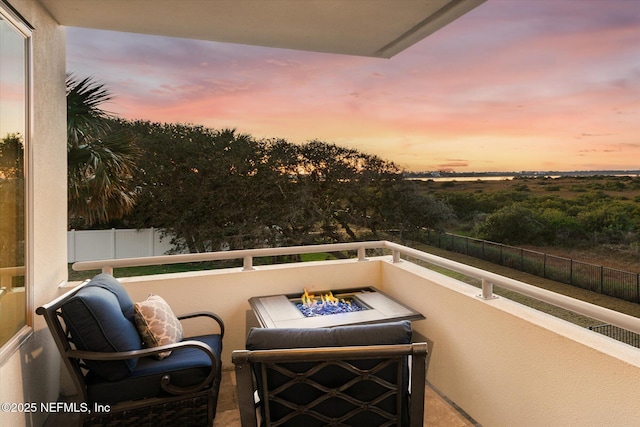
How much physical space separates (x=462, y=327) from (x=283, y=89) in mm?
5301

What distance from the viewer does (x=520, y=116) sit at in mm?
5836

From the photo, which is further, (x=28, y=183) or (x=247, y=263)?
(x=247, y=263)

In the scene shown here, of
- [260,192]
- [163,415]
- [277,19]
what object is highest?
[277,19]

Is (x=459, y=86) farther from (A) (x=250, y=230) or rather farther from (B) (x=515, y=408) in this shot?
(B) (x=515, y=408)

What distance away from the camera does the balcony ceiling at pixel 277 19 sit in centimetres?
236

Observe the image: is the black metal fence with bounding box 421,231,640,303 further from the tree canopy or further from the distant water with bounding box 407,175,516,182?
the tree canopy

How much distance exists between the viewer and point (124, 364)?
189 cm

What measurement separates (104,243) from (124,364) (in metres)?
4.45

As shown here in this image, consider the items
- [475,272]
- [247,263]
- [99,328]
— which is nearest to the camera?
[99,328]

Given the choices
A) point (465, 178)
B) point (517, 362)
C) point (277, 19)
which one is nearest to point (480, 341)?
point (517, 362)

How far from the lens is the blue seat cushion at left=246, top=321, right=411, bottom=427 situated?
1.42 metres

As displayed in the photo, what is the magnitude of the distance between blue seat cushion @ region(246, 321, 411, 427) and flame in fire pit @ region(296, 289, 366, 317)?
103 centimetres

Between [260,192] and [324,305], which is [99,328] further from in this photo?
[260,192]

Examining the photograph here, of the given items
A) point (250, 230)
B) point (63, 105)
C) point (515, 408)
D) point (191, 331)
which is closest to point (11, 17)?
point (63, 105)
